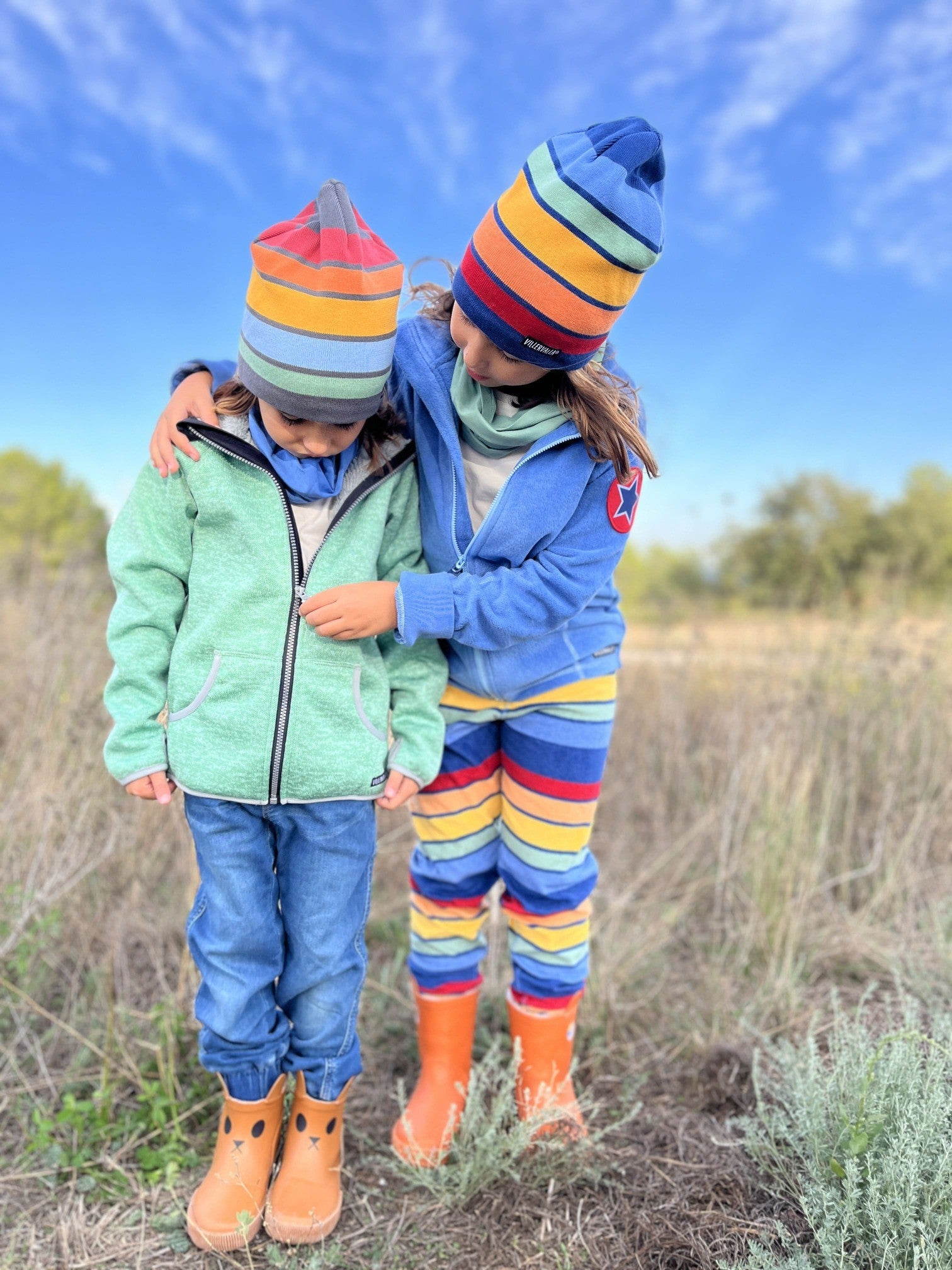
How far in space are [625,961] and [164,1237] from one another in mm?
1468

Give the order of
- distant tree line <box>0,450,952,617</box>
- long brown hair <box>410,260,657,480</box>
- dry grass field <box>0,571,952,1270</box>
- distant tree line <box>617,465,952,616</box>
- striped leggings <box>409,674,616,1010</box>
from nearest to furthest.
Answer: long brown hair <box>410,260,657,480</box>, dry grass field <box>0,571,952,1270</box>, striped leggings <box>409,674,616,1010</box>, distant tree line <box>0,450,952,617</box>, distant tree line <box>617,465,952,616</box>

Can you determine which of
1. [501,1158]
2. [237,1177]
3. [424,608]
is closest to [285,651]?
[424,608]

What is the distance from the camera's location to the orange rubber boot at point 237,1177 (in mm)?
1619

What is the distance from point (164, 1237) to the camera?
5.47 ft

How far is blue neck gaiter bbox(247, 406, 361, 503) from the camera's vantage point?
1.52 metres

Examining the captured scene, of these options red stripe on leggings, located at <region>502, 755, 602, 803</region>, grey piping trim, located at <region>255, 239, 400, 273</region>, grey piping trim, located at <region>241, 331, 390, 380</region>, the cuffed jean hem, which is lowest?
the cuffed jean hem

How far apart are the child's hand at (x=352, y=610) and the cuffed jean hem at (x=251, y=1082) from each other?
0.84 meters

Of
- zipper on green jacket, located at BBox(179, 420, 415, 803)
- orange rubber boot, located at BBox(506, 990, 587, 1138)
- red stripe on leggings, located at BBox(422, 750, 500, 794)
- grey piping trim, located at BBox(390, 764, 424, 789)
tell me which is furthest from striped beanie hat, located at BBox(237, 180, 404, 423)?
orange rubber boot, located at BBox(506, 990, 587, 1138)

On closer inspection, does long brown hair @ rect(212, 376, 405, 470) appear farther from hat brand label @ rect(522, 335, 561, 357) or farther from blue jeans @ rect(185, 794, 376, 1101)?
blue jeans @ rect(185, 794, 376, 1101)

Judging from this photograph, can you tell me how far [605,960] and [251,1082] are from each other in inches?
49.8

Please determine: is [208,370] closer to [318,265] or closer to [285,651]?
[318,265]

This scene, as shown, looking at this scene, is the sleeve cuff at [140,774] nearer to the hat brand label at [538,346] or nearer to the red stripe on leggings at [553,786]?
the red stripe on leggings at [553,786]

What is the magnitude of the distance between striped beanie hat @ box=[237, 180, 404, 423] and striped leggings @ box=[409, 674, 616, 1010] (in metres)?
0.65

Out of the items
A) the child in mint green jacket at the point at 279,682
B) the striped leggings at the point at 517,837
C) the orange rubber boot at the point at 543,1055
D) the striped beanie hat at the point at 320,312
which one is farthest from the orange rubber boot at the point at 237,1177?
the striped beanie hat at the point at 320,312
